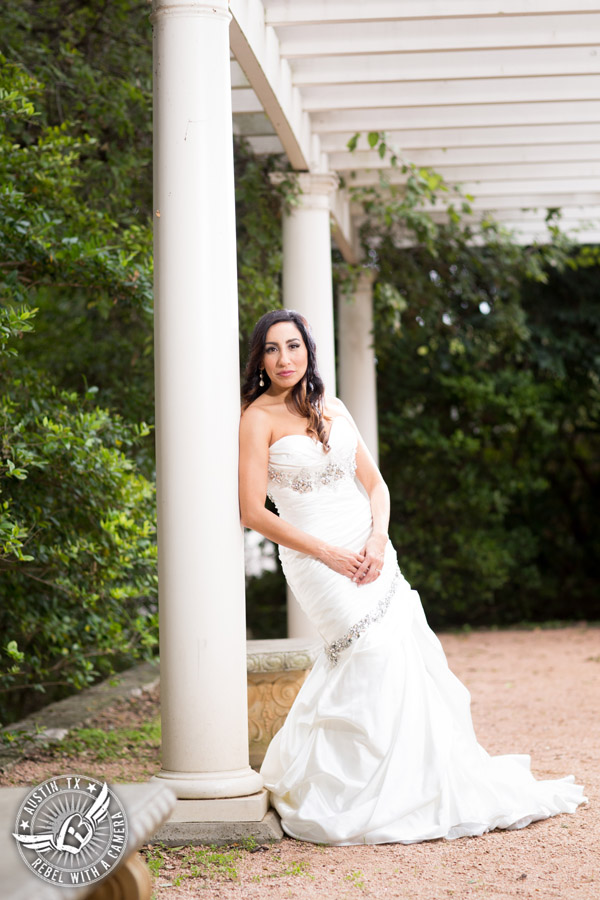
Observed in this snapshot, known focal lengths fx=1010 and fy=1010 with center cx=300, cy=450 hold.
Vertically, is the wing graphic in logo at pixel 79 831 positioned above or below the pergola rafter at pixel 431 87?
below

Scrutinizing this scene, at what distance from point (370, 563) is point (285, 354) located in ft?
2.99

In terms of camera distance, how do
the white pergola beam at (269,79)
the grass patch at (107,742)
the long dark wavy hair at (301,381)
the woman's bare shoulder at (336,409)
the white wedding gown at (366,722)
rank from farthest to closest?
1. the grass patch at (107,742)
2. the white pergola beam at (269,79)
3. the woman's bare shoulder at (336,409)
4. the long dark wavy hair at (301,381)
5. the white wedding gown at (366,722)

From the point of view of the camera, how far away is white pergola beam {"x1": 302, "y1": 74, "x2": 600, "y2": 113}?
6152 millimetres

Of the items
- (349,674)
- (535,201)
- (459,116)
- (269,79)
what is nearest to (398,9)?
(269,79)

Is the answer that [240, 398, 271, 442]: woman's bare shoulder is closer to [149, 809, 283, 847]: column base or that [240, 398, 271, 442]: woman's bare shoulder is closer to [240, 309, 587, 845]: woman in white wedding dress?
[240, 309, 587, 845]: woman in white wedding dress

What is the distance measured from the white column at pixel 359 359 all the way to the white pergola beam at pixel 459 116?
3245 mm

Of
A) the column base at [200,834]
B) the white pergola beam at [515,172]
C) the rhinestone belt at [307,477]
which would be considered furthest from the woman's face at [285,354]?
the white pergola beam at [515,172]

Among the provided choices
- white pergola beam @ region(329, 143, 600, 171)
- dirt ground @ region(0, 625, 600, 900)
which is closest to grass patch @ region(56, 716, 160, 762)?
dirt ground @ region(0, 625, 600, 900)

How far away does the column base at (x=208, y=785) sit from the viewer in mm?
3701

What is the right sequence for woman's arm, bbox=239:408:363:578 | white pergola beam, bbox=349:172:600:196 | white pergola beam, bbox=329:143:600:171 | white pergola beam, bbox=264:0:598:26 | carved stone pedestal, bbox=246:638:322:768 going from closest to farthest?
woman's arm, bbox=239:408:363:578
carved stone pedestal, bbox=246:638:322:768
white pergola beam, bbox=264:0:598:26
white pergola beam, bbox=329:143:600:171
white pergola beam, bbox=349:172:600:196

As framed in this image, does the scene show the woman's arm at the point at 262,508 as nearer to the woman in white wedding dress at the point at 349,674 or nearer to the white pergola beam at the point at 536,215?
the woman in white wedding dress at the point at 349,674

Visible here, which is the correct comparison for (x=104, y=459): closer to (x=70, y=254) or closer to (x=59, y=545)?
(x=59, y=545)

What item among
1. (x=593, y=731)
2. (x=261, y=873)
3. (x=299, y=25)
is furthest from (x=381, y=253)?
(x=261, y=873)

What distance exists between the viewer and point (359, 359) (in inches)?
400
